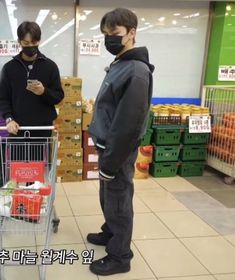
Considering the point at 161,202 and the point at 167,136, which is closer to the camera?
the point at 161,202

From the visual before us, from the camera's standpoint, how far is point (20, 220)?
1.89 metres

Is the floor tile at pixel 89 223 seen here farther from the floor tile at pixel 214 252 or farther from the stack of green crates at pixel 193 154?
the stack of green crates at pixel 193 154

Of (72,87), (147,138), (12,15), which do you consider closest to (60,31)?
(12,15)

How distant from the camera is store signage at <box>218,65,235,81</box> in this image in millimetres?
4586

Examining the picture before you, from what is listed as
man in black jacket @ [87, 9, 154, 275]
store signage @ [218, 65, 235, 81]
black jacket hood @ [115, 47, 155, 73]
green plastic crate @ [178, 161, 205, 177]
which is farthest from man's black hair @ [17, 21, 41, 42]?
store signage @ [218, 65, 235, 81]

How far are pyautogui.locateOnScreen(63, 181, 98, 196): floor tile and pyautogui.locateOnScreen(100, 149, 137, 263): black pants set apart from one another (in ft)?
4.70

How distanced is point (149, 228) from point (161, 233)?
4.8 inches

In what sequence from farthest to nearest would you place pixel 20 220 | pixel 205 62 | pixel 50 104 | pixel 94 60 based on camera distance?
pixel 205 62 < pixel 94 60 < pixel 50 104 < pixel 20 220

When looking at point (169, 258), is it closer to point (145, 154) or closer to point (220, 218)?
point (220, 218)

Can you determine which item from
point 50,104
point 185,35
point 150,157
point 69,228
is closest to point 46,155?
point 50,104

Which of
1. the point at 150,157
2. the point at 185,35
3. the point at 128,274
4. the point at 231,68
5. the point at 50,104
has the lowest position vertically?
the point at 128,274

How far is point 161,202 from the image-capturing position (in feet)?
11.9

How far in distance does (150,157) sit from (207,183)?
28.8 inches

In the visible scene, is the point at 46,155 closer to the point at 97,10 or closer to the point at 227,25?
the point at 97,10
